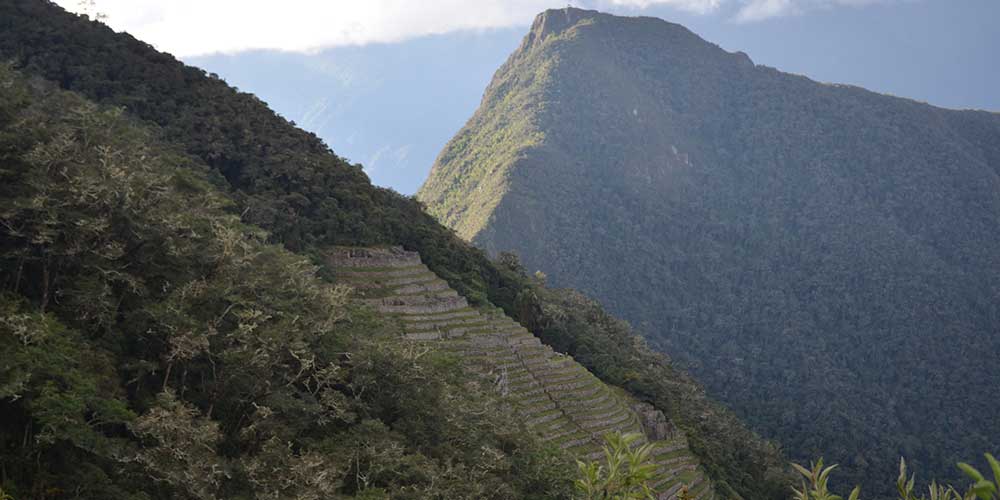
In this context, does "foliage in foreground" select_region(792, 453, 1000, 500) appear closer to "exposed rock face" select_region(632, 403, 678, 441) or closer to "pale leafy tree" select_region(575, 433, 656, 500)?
"pale leafy tree" select_region(575, 433, 656, 500)

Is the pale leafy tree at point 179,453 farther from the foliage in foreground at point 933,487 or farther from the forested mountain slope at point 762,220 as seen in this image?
the forested mountain slope at point 762,220

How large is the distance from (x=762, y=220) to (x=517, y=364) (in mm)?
96290

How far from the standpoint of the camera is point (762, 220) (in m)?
114

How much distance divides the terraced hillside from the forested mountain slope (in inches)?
1121

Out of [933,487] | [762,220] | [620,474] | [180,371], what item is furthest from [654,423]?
[762,220]

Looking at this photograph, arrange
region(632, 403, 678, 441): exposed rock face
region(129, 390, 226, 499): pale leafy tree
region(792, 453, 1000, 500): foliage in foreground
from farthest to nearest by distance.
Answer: region(632, 403, 678, 441): exposed rock face → region(129, 390, 226, 499): pale leafy tree → region(792, 453, 1000, 500): foliage in foreground

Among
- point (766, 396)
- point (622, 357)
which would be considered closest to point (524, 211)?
point (766, 396)

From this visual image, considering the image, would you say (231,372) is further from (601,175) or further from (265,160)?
(601,175)

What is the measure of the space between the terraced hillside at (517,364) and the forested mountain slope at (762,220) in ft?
93.4

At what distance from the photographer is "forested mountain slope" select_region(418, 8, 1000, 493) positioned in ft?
236

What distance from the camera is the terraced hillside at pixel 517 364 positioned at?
23.3 m

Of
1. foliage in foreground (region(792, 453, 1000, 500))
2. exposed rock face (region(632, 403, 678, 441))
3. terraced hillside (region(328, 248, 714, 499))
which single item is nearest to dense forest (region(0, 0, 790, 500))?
terraced hillside (region(328, 248, 714, 499))

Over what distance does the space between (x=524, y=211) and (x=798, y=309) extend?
34.6m

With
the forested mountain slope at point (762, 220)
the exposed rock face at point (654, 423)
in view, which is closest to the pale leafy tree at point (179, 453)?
the exposed rock face at point (654, 423)
